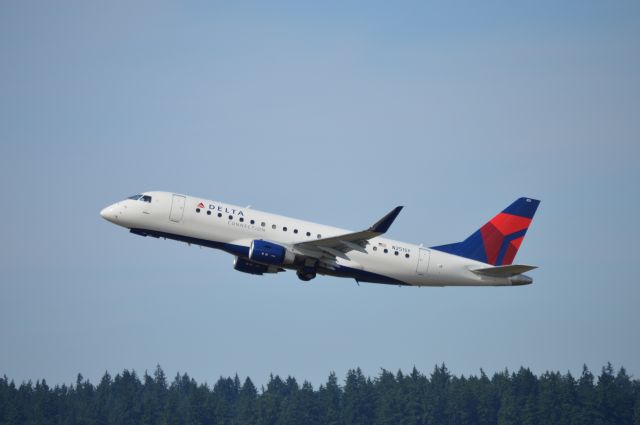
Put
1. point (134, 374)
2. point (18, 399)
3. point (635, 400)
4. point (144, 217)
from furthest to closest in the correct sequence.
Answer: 1. point (134, 374)
2. point (18, 399)
3. point (635, 400)
4. point (144, 217)

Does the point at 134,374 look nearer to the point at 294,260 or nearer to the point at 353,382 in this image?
the point at 353,382

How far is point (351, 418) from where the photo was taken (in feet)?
468

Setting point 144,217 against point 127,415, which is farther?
point 127,415

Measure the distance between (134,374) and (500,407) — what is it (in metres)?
53.6

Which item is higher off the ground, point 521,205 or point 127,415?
point 521,205

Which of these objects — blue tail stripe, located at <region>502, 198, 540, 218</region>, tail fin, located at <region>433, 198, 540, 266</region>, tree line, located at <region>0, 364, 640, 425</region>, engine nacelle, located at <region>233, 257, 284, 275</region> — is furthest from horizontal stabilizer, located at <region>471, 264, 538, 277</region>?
tree line, located at <region>0, 364, 640, 425</region>

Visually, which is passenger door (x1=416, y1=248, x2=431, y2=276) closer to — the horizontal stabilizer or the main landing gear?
the horizontal stabilizer

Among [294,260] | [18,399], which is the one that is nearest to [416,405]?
[18,399]

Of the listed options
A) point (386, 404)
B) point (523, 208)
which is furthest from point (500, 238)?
point (386, 404)

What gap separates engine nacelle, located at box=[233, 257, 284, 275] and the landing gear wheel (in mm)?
1996

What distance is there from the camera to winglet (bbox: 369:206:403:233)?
7500 cm

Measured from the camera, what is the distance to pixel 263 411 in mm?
142375

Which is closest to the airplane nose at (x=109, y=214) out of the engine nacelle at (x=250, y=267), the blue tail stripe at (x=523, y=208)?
the engine nacelle at (x=250, y=267)

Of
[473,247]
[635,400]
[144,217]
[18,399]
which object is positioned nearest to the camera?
[144,217]
